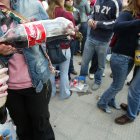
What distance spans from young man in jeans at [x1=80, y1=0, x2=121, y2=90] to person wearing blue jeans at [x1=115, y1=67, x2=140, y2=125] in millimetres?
891

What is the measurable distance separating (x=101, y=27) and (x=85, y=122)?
→ 1266mm

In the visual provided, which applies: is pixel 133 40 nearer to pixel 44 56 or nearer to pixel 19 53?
pixel 44 56

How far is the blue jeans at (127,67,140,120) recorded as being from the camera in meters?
2.46

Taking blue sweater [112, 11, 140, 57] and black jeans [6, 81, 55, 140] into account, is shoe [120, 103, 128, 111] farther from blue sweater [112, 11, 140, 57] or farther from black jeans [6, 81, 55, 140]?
black jeans [6, 81, 55, 140]

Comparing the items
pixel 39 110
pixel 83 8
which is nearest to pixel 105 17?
pixel 83 8

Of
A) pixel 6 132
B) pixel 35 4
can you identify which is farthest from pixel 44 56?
pixel 6 132

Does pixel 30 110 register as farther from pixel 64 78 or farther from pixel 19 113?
pixel 64 78

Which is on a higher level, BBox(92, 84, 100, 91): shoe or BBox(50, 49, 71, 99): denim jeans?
BBox(50, 49, 71, 99): denim jeans

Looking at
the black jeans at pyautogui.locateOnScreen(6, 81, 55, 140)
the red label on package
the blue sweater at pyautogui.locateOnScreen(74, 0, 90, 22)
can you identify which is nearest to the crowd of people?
the black jeans at pyautogui.locateOnScreen(6, 81, 55, 140)

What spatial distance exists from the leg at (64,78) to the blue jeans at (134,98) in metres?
0.87

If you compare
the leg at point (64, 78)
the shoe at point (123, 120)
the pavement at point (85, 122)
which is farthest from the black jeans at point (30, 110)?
the leg at point (64, 78)

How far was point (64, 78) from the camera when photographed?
123 inches

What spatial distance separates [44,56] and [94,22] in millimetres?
1709

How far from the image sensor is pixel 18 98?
5.47 feet
